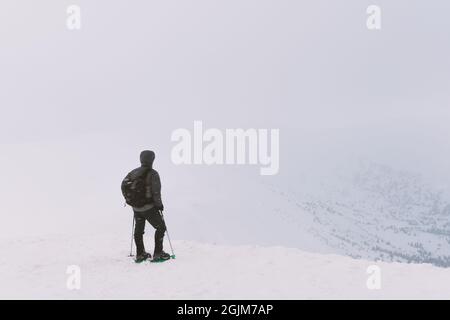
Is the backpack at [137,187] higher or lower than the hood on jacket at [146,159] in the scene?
lower

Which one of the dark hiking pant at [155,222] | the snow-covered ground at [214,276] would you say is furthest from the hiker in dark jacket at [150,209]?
the snow-covered ground at [214,276]

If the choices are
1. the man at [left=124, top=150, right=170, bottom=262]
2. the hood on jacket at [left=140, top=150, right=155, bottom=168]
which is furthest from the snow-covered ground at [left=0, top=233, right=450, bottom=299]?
the hood on jacket at [left=140, top=150, right=155, bottom=168]

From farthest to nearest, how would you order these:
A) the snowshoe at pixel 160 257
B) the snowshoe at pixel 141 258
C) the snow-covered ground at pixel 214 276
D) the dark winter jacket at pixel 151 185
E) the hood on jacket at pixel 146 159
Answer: the snowshoe at pixel 141 258 → the snowshoe at pixel 160 257 → the hood on jacket at pixel 146 159 → the dark winter jacket at pixel 151 185 → the snow-covered ground at pixel 214 276

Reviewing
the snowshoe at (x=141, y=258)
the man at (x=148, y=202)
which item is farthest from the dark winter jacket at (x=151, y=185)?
the snowshoe at (x=141, y=258)

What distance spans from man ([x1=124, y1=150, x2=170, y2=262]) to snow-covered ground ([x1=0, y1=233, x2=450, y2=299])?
0.52 m

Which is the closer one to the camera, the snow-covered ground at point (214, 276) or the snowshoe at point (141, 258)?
the snow-covered ground at point (214, 276)

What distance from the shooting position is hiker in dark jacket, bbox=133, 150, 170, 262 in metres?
13.1

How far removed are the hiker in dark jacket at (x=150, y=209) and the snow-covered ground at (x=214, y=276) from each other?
0.38m

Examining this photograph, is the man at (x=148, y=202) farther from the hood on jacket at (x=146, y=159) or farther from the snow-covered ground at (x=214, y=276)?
the snow-covered ground at (x=214, y=276)

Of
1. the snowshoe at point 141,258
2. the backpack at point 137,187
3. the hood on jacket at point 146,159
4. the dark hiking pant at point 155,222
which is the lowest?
the snowshoe at point 141,258

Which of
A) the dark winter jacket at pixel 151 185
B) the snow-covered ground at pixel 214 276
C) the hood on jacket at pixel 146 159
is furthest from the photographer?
the hood on jacket at pixel 146 159

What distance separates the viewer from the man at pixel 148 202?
13078 mm
